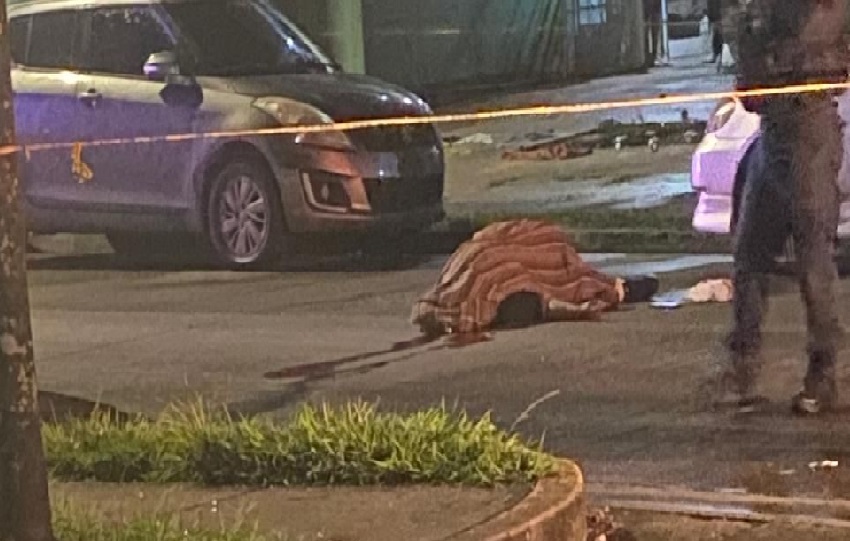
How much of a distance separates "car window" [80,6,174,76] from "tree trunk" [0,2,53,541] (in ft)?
15.7

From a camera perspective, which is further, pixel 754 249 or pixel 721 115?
pixel 721 115

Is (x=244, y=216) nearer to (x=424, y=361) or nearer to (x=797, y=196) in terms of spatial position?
(x=424, y=361)

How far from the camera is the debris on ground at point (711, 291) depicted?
7.54 metres

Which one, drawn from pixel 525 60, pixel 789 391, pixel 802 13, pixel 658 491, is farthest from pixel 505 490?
pixel 525 60

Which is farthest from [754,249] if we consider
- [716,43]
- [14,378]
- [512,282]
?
[14,378]

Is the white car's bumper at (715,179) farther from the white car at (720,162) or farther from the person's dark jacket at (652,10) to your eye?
the person's dark jacket at (652,10)

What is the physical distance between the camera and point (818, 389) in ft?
21.1

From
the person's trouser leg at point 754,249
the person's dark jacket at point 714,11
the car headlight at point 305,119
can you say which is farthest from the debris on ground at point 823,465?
the car headlight at point 305,119

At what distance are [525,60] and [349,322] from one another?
1412 millimetres

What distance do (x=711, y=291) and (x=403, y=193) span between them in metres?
1.59

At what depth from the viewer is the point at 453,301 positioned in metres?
7.89

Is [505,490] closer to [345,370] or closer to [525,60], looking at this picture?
[345,370]

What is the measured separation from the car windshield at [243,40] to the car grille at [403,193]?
0.61 meters

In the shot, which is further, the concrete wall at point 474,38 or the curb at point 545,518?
the concrete wall at point 474,38
